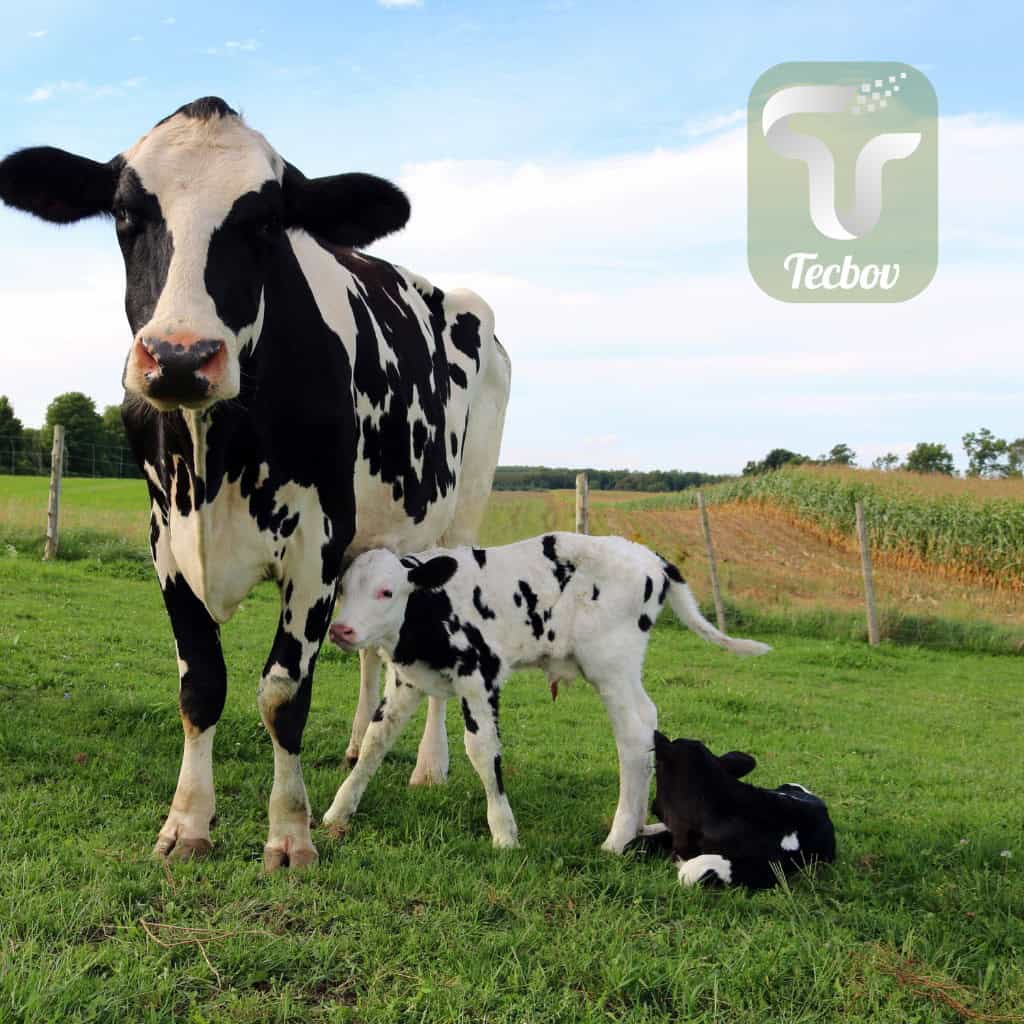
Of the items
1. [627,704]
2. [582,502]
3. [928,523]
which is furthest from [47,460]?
[627,704]

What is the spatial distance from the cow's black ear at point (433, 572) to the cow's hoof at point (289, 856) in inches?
54.3

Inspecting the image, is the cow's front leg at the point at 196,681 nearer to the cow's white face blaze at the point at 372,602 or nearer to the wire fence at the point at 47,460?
the cow's white face blaze at the point at 372,602

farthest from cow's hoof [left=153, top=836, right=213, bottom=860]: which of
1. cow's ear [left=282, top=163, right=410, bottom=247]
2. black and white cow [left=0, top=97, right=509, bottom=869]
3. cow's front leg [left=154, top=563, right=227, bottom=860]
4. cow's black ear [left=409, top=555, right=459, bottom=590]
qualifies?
cow's ear [left=282, top=163, right=410, bottom=247]

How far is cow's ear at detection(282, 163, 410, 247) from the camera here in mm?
4703

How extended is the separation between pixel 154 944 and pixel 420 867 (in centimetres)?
126

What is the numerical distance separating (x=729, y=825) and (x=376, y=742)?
1876 millimetres

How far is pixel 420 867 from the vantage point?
456 cm

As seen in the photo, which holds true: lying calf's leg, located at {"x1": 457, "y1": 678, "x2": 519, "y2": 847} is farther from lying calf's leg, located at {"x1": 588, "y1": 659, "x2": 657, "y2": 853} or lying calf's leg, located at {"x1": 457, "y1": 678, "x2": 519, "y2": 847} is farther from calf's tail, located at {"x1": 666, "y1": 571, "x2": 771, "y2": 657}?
calf's tail, located at {"x1": 666, "y1": 571, "x2": 771, "y2": 657}

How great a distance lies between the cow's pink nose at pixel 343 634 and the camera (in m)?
5.03

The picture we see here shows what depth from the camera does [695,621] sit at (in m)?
5.74

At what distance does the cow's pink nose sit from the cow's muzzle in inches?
66.3

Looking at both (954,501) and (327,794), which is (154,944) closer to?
(327,794)

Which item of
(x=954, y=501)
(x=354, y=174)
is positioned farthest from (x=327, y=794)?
(x=954, y=501)

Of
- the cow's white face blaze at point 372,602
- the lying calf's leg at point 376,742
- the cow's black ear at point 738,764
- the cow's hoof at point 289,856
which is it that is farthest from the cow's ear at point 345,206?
the cow's black ear at point 738,764
